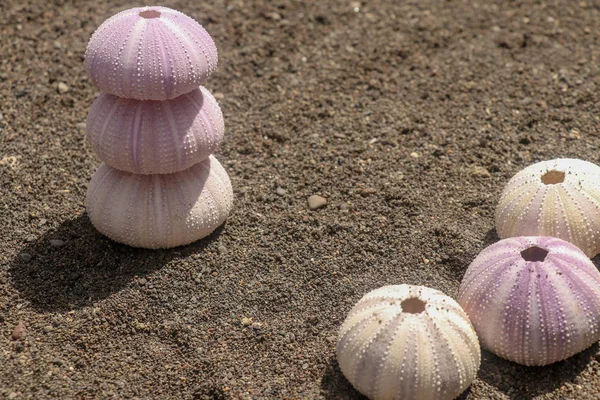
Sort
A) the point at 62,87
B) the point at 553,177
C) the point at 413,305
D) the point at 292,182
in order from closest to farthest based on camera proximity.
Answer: the point at 413,305 → the point at 553,177 → the point at 292,182 → the point at 62,87

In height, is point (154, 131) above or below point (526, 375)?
above

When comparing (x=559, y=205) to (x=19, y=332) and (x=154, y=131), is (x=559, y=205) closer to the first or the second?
(x=154, y=131)

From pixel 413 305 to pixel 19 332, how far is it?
9.36 feet

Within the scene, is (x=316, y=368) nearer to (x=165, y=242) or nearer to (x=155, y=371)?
(x=155, y=371)

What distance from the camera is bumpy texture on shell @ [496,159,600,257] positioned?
6188mm

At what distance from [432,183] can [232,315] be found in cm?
232

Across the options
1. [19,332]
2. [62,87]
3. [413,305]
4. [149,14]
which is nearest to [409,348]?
[413,305]

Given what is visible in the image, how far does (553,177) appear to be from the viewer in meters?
6.42

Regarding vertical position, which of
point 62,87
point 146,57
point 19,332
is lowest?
point 19,332

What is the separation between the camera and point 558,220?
6.18 meters

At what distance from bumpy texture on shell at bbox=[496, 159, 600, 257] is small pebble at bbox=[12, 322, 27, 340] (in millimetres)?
3655

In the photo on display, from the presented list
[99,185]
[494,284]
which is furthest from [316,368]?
[99,185]

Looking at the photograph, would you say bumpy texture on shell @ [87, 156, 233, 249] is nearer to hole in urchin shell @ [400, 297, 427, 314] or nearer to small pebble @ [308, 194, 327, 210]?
small pebble @ [308, 194, 327, 210]

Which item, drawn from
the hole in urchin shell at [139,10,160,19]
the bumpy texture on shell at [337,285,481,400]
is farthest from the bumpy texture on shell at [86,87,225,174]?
the bumpy texture on shell at [337,285,481,400]
